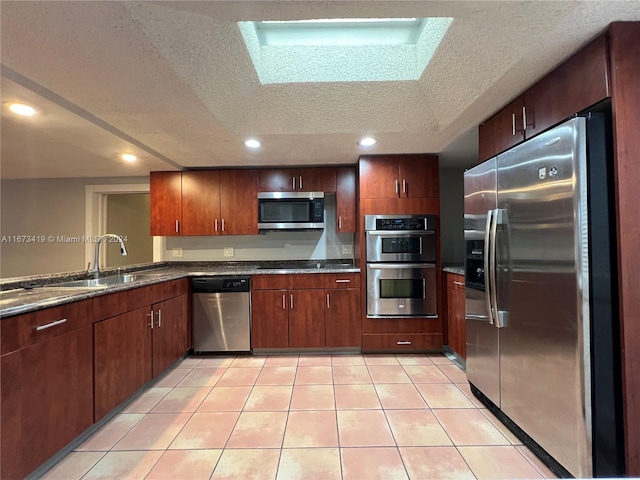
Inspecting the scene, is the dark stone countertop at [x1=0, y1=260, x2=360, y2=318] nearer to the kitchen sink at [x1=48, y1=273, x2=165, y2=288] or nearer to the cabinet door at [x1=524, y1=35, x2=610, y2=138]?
the kitchen sink at [x1=48, y1=273, x2=165, y2=288]

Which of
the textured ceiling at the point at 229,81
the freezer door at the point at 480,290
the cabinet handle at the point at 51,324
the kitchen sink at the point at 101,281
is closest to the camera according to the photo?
the textured ceiling at the point at 229,81

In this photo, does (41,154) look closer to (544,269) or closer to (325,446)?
(325,446)

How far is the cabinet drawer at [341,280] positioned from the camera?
3.09 m

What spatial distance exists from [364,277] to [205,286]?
1641 millimetres

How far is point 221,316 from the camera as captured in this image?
3090 mm

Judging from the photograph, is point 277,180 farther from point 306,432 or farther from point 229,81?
point 306,432

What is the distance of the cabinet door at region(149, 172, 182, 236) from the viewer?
11.2ft

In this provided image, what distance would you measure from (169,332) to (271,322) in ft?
3.09

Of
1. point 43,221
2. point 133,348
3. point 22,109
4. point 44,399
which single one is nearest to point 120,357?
point 133,348

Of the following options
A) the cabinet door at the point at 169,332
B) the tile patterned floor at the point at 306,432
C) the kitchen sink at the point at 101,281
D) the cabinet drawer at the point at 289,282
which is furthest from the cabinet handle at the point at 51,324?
the cabinet drawer at the point at 289,282

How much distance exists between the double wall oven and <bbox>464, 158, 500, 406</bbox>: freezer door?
809 mm

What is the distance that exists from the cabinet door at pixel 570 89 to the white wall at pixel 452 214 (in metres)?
2.08

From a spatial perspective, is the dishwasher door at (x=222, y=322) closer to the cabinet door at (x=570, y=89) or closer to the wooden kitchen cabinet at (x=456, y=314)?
the wooden kitchen cabinet at (x=456, y=314)

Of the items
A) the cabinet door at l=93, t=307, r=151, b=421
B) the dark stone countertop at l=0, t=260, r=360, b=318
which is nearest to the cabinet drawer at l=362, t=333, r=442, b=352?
the dark stone countertop at l=0, t=260, r=360, b=318
